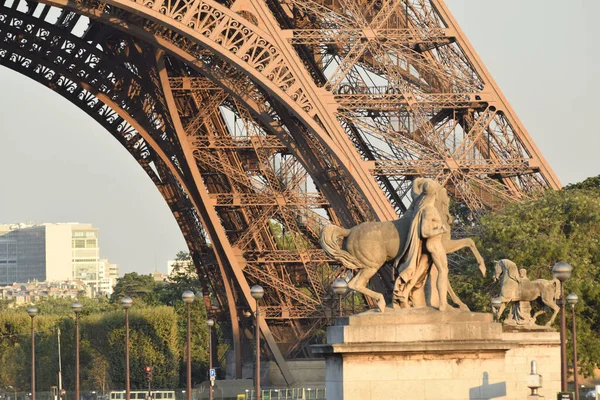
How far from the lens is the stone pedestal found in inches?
819

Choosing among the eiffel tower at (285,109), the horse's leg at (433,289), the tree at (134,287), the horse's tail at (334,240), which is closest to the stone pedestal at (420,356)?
the horse's leg at (433,289)

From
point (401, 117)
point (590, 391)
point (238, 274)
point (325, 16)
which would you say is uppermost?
point (325, 16)

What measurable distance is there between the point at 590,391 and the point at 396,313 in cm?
2709

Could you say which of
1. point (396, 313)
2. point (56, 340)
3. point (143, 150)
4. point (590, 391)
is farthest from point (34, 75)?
point (56, 340)

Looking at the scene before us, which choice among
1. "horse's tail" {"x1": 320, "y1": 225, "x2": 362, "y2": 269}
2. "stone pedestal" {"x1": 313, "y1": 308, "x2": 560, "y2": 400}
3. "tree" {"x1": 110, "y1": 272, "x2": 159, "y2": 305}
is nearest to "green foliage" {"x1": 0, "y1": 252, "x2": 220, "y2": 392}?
"tree" {"x1": 110, "y1": 272, "x2": 159, "y2": 305}

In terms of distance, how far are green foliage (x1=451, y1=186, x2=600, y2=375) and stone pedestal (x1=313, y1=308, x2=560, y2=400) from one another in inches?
843

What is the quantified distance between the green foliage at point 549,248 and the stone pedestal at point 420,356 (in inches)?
843

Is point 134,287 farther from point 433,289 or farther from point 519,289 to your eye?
point 433,289

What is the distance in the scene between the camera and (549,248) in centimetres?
4394

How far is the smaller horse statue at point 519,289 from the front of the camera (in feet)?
108

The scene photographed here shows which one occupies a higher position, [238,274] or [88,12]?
[88,12]

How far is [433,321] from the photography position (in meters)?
21.0

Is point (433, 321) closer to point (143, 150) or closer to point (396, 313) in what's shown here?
point (396, 313)

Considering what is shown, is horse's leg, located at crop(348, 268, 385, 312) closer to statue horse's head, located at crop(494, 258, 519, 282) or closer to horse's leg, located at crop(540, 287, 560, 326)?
statue horse's head, located at crop(494, 258, 519, 282)
